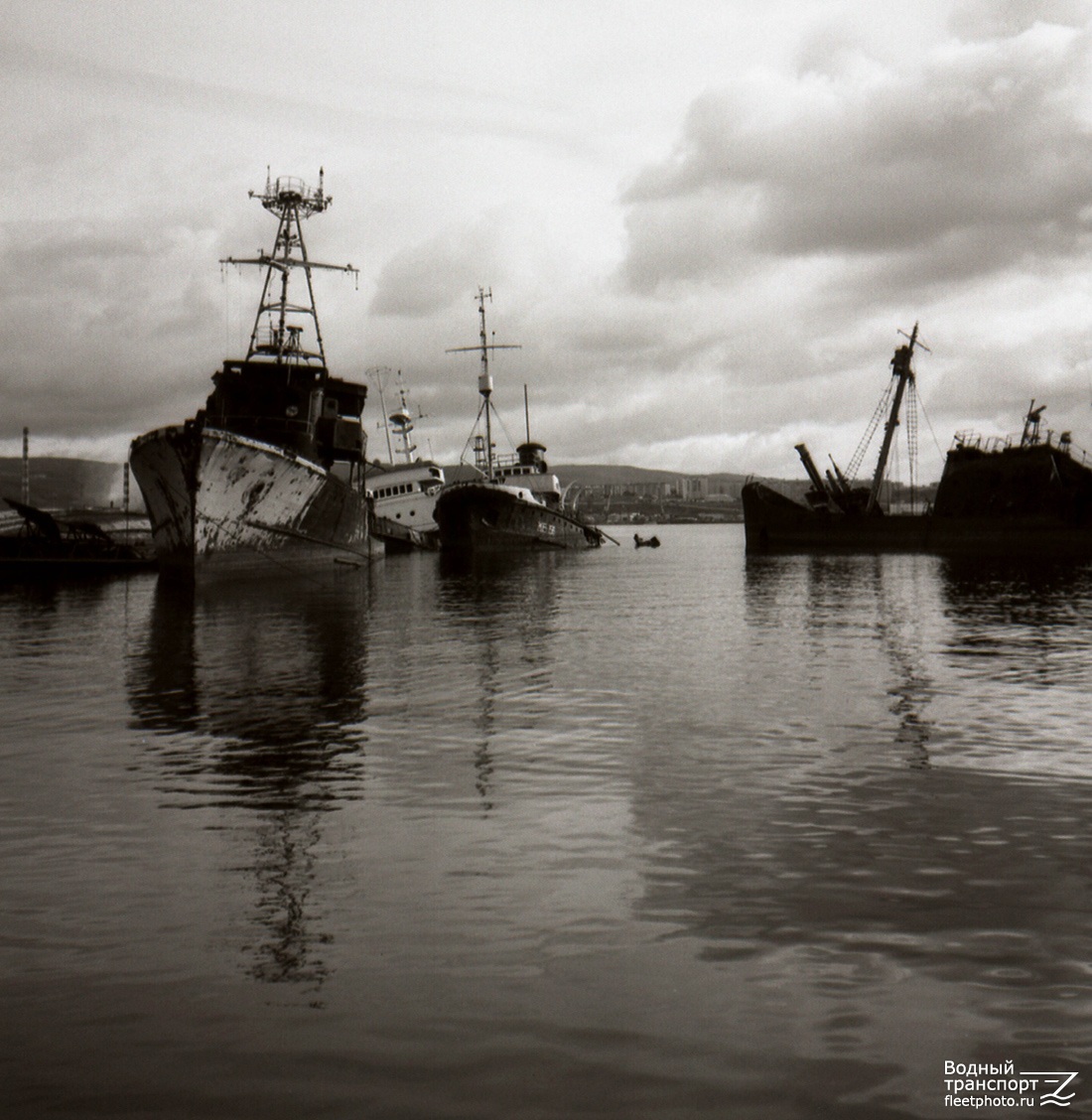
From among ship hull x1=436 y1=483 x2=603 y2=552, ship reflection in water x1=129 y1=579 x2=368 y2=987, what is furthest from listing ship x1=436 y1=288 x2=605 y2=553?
ship reflection in water x1=129 y1=579 x2=368 y2=987

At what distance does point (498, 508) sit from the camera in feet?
205

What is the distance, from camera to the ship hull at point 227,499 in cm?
3152

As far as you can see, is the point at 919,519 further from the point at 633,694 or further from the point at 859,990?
the point at 859,990

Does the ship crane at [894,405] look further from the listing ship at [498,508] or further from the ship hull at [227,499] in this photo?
the ship hull at [227,499]

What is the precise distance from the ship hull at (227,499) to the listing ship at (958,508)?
118 ft

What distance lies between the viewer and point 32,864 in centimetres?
681

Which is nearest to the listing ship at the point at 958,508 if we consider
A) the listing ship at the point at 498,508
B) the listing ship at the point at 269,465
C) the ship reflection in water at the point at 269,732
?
the listing ship at the point at 498,508

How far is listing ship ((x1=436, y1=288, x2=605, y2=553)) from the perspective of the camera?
204ft

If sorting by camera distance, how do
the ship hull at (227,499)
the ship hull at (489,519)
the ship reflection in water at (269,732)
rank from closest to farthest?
1. the ship reflection in water at (269,732)
2. the ship hull at (227,499)
3. the ship hull at (489,519)

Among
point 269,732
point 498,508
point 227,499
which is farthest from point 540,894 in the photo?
point 498,508

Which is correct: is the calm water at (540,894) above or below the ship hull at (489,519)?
below

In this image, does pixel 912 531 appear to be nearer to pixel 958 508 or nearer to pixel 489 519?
pixel 958 508

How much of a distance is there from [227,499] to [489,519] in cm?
3067

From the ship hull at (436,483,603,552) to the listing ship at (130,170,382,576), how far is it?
457 inches
